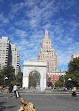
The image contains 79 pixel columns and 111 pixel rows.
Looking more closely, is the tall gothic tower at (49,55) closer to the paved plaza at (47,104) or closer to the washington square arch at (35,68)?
the washington square arch at (35,68)

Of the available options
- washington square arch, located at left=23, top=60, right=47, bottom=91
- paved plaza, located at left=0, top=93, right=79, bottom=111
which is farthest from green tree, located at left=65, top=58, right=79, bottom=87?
paved plaza, located at left=0, top=93, right=79, bottom=111

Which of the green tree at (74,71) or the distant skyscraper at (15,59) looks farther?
the distant skyscraper at (15,59)

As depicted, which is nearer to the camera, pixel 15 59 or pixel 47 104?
pixel 47 104

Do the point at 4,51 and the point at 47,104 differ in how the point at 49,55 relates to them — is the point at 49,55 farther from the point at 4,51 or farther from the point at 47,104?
the point at 47,104

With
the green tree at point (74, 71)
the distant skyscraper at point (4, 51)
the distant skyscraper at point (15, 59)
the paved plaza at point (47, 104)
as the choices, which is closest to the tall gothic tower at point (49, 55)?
the distant skyscraper at point (15, 59)

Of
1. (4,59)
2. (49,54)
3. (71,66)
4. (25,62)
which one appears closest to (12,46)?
(4,59)

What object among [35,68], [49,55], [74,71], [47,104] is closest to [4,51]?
[35,68]

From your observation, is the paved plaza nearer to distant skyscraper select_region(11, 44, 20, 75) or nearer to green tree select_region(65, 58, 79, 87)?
green tree select_region(65, 58, 79, 87)

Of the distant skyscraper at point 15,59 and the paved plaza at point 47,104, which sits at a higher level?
the distant skyscraper at point 15,59

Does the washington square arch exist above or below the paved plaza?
above

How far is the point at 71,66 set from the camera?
48.8 m

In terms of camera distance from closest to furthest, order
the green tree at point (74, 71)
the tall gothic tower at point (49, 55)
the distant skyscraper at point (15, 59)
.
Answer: the green tree at point (74, 71) → the distant skyscraper at point (15, 59) → the tall gothic tower at point (49, 55)

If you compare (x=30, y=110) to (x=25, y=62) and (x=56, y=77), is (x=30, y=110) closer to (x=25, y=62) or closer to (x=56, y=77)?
(x=25, y=62)

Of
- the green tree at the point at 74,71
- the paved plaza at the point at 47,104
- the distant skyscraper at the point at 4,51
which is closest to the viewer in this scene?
the paved plaza at the point at 47,104
